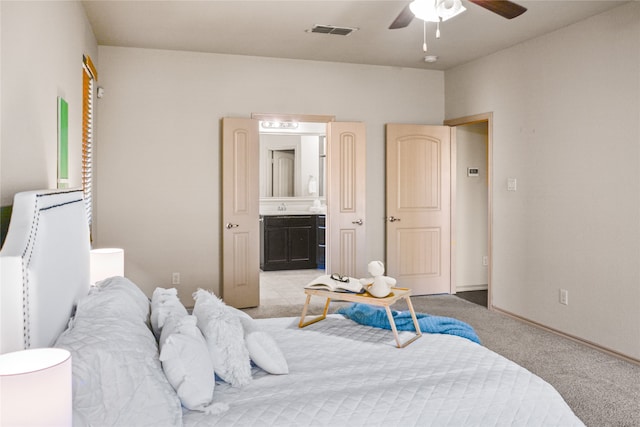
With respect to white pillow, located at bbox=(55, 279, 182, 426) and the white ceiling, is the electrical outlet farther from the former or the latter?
white pillow, located at bbox=(55, 279, 182, 426)

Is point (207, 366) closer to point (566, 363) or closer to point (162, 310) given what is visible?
point (162, 310)

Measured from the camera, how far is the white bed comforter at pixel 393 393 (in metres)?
1.70

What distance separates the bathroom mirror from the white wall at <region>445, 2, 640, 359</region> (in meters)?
3.37

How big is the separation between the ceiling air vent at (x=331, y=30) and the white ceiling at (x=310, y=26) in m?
0.07

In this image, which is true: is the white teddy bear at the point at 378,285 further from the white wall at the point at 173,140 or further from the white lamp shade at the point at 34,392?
the white wall at the point at 173,140

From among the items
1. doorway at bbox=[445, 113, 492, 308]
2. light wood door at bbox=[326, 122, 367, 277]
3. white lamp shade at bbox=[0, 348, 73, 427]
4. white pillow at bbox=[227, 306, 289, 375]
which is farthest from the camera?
doorway at bbox=[445, 113, 492, 308]

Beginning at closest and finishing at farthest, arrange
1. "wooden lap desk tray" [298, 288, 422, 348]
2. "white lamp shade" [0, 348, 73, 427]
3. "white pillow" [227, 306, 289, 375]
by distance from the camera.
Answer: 1. "white lamp shade" [0, 348, 73, 427]
2. "white pillow" [227, 306, 289, 375]
3. "wooden lap desk tray" [298, 288, 422, 348]

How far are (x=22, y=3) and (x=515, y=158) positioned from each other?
4.16 meters

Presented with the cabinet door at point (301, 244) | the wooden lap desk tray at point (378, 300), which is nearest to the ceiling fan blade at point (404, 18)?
the wooden lap desk tray at point (378, 300)

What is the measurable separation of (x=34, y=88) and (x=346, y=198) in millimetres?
3664

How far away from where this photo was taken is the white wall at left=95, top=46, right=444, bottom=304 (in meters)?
4.84

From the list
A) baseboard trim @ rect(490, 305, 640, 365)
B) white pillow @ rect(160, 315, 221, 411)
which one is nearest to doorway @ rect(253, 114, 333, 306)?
baseboard trim @ rect(490, 305, 640, 365)

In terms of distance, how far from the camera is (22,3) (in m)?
1.96

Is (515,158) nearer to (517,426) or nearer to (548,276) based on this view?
(548,276)
